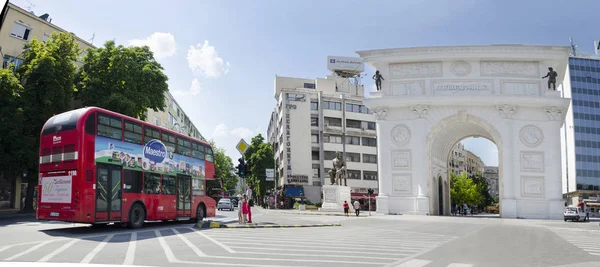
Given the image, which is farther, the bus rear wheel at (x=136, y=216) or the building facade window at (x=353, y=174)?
the building facade window at (x=353, y=174)

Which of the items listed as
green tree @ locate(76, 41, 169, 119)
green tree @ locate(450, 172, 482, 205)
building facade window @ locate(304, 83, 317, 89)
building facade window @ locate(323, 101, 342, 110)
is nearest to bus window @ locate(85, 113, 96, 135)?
green tree @ locate(76, 41, 169, 119)

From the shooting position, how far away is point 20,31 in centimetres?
3622

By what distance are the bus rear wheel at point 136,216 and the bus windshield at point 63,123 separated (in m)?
4.09

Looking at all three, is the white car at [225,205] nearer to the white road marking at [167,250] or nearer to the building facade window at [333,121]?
the building facade window at [333,121]

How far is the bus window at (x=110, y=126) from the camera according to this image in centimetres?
1689

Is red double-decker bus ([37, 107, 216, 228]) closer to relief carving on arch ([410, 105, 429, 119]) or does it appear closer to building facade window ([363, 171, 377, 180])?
relief carving on arch ([410, 105, 429, 119])

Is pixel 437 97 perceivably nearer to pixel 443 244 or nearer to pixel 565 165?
pixel 443 244

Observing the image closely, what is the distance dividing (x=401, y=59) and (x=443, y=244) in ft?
96.2

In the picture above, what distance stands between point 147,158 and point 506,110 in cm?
3100

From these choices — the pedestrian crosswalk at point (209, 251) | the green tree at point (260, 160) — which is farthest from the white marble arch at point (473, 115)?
the green tree at point (260, 160)

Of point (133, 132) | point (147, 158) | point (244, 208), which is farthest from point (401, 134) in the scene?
point (133, 132)

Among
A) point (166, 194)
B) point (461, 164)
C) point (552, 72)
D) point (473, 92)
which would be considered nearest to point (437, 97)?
point (473, 92)

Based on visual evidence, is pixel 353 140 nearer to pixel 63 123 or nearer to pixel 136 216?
pixel 136 216

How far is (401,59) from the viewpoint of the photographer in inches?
1636
